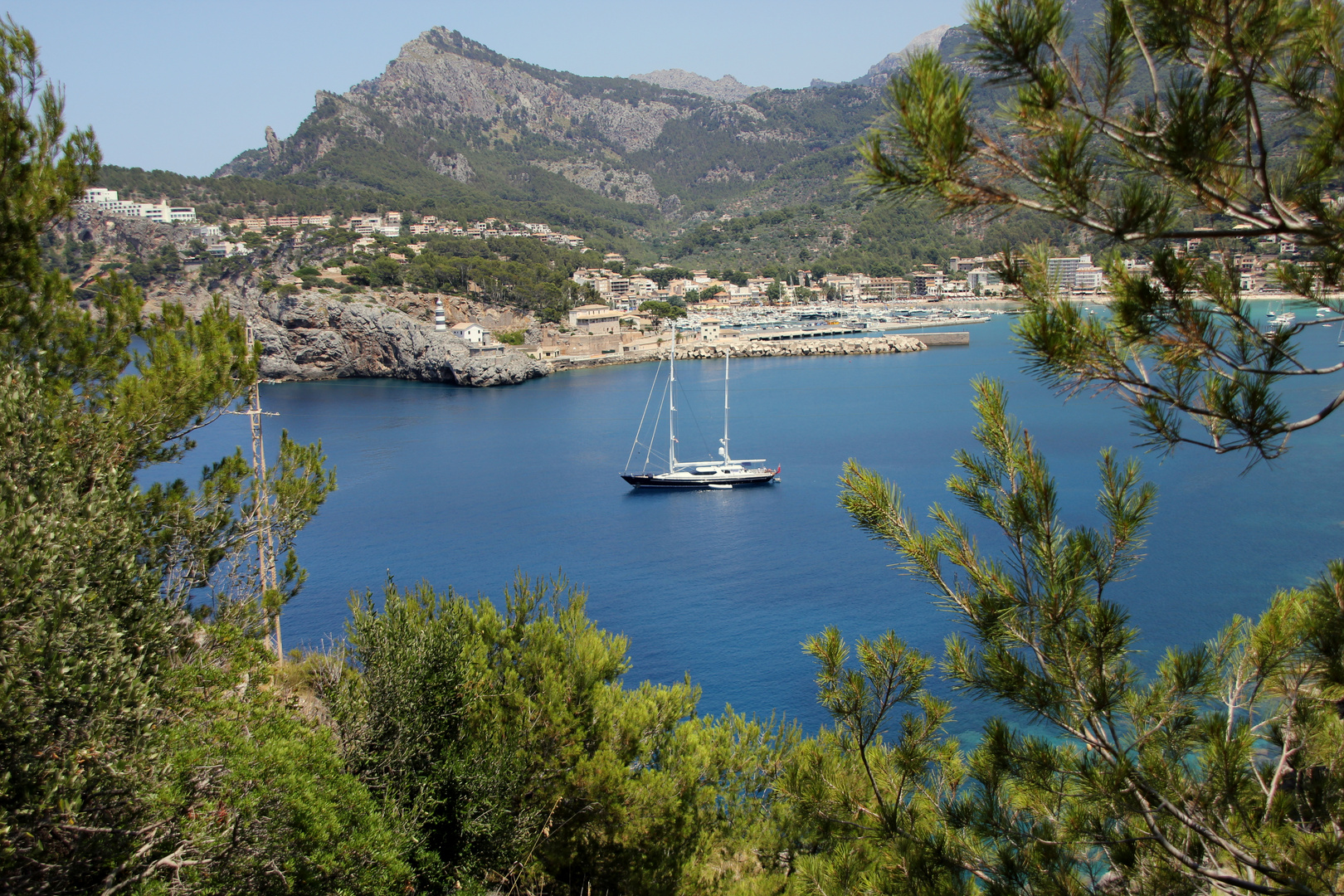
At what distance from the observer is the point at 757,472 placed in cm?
2219

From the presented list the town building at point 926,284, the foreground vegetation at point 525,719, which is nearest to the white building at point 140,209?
the town building at point 926,284

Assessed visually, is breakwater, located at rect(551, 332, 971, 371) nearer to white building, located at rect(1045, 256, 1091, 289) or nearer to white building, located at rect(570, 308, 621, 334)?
white building, located at rect(570, 308, 621, 334)

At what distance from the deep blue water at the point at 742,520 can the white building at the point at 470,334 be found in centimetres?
1005

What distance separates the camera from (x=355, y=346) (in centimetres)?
4447

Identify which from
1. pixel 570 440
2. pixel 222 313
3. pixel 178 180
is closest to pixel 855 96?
pixel 178 180

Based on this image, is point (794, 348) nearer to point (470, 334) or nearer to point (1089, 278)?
point (470, 334)

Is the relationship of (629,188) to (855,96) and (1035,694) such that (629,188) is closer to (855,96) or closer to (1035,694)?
(855,96)

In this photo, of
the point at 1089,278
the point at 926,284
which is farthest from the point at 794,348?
the point at 1089,278

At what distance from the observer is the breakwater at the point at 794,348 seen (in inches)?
1927

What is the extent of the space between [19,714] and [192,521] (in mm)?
2816

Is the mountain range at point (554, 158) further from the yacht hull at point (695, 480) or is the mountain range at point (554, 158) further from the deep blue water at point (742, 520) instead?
the yacht hull at point (695, 480)

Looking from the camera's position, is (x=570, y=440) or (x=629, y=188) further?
(x=629, y=188)

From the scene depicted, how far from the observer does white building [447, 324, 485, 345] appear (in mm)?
44312

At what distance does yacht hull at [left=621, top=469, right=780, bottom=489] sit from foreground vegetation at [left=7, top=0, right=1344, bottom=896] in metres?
16.5
